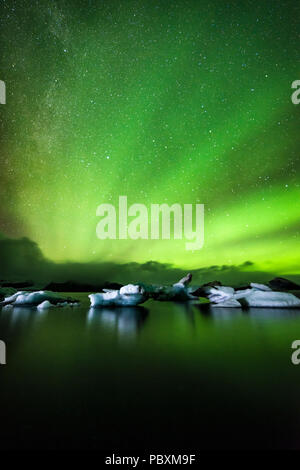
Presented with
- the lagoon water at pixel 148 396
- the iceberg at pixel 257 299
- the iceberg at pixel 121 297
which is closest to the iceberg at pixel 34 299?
Answer: the iceberg at pixel 121 297

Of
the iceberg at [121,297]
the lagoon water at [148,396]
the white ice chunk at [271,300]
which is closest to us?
the lagoon water at [148,396]

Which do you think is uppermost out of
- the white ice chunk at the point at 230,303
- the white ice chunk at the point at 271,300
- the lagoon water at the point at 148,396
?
the lagoon water at the point at 148,396

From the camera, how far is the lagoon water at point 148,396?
0.90 m

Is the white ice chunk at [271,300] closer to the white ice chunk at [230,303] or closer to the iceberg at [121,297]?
the white ice chunk at [230,303]

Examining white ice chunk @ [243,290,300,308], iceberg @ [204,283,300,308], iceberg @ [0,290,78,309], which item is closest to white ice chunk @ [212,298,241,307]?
iceberg @ [204,283,300,308]

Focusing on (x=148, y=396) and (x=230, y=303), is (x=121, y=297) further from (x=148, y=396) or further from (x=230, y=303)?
(x=148, y=396)

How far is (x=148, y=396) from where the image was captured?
1.23 meters

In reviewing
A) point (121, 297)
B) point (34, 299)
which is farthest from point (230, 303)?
point (34, 299)

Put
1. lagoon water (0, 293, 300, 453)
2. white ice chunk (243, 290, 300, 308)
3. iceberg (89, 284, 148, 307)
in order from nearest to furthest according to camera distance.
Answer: lagoon water (0, 293, 300, 453), white ice chunk (243, 290, 300, 308), iceberg (89, 284, 148, 307)

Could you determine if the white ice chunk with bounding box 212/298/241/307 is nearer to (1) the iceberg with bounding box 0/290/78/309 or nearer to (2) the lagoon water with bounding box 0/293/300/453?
(2) the lagoon water with bounding box 0/293/300/453

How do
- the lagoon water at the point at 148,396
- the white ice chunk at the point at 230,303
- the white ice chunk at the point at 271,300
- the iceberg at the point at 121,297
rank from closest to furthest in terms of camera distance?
the lagoon water at the point at 148,396
the white ice chunk at the point at 271,300
the white ice chunk at the point at 230,303
the iceberg at the point at 121,297

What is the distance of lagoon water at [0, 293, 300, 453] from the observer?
90 cm

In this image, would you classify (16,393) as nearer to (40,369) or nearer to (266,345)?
(40,369)
